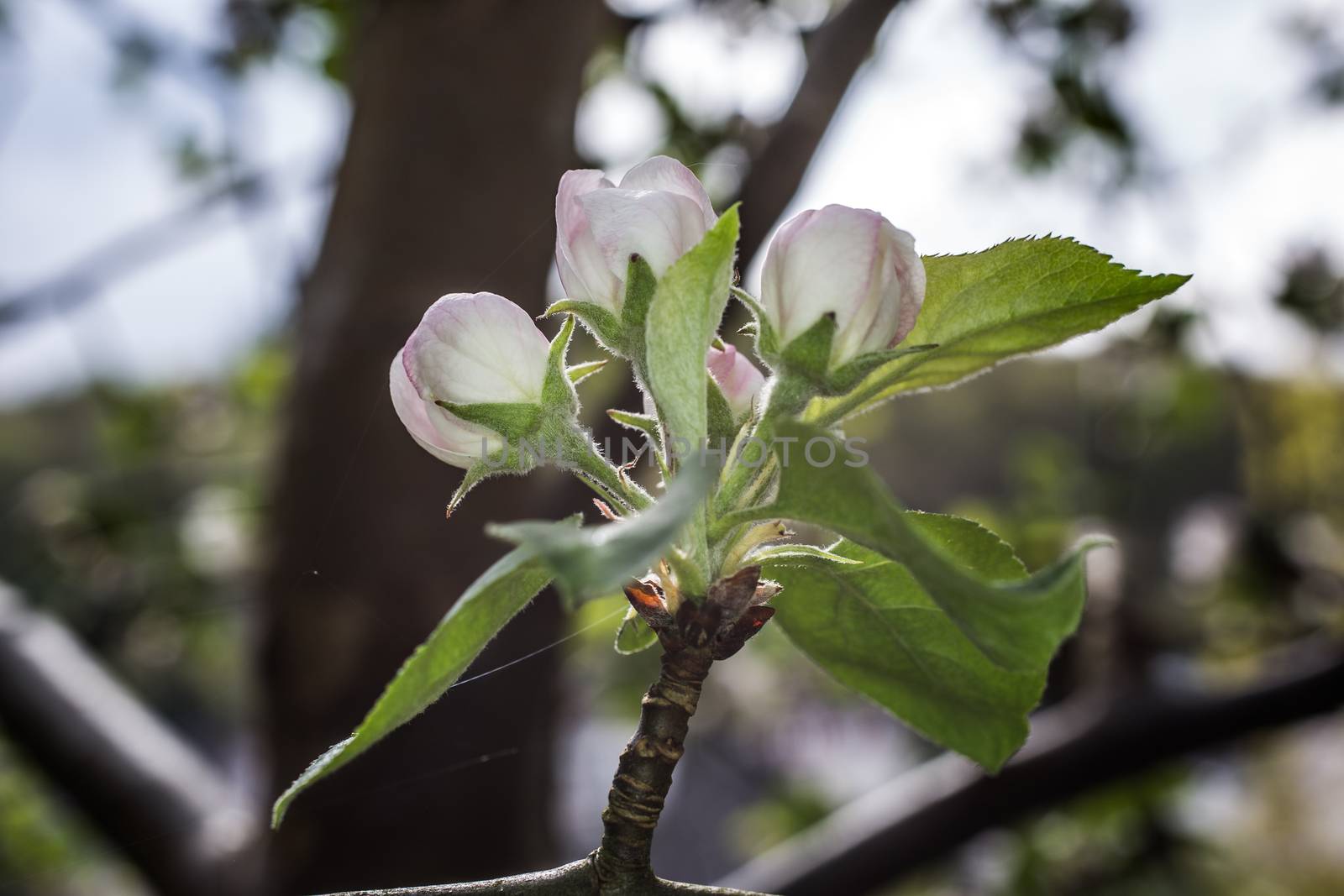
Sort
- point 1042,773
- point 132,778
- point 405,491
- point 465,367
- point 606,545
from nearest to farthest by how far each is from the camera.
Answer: point 606,545 < point 465,367 < point 405,491 < point 132,778 < point 1042,773

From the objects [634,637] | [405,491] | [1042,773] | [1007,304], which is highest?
[1007,304]

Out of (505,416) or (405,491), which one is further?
(405,491)

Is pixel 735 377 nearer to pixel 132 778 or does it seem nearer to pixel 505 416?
pixel 505 416

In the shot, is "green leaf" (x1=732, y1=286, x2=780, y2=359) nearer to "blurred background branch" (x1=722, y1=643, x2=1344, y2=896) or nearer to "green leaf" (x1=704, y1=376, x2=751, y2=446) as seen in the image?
"green leaf" (x1=704, y1=376, x2=751, y2=446)

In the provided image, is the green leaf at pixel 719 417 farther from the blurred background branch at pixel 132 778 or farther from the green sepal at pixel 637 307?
the blurred background branch at pixel 132 778

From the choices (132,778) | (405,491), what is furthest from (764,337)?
(132,778)

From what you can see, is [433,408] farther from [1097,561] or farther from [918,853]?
[1097,561]

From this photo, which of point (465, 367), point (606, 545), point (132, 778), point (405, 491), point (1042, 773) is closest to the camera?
point (606, 545)

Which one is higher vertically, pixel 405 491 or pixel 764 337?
pixel 764 337
